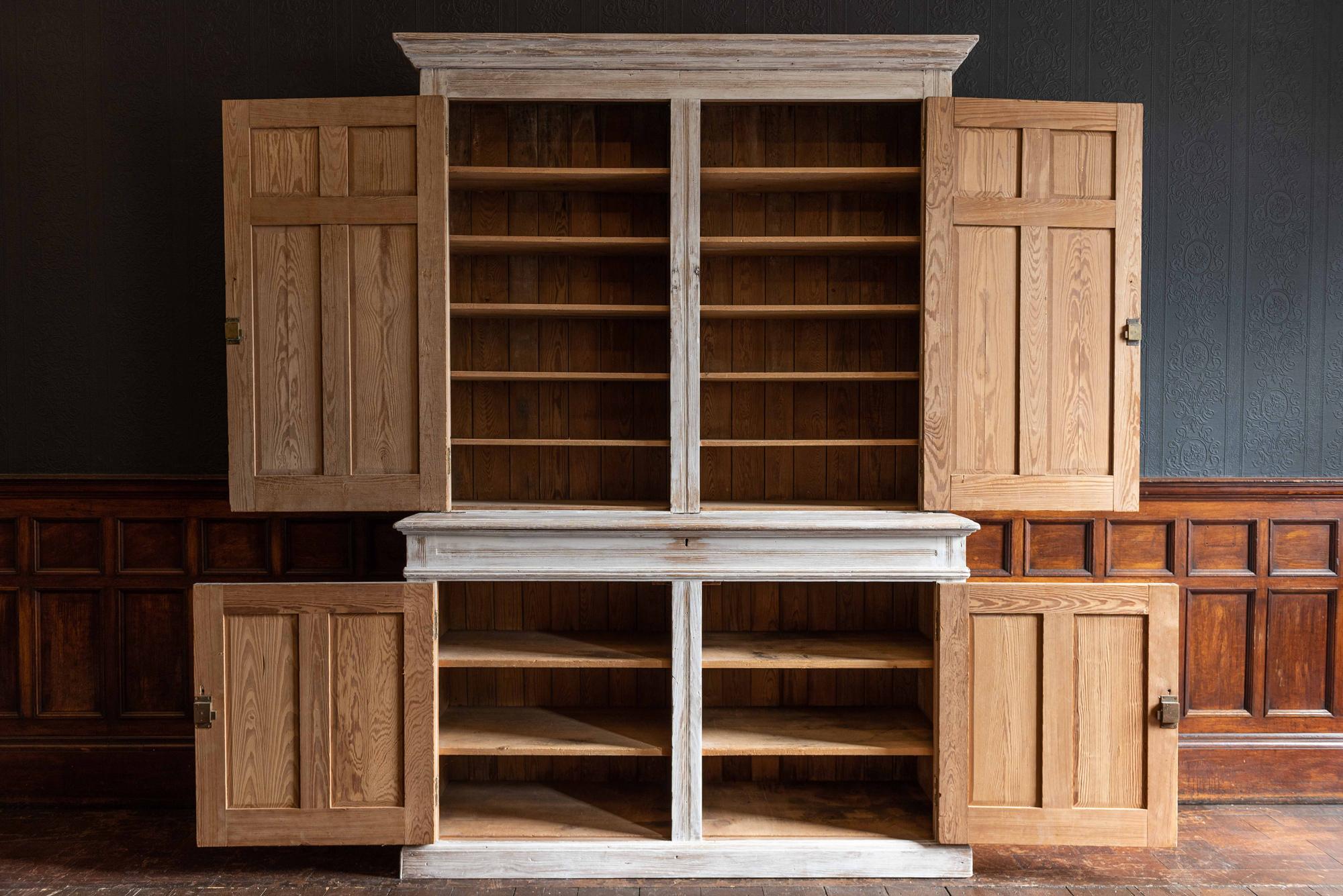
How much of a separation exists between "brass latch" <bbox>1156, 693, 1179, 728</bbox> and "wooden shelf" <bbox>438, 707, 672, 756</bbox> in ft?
4.77

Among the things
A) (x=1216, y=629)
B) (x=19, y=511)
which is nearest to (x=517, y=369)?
(x=19, y=511)

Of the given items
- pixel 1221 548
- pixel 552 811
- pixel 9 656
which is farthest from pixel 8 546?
pixel 1221 548

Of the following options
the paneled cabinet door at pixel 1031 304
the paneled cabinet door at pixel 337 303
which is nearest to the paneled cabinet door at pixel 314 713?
the paneled cabinet door at pixel 337 303

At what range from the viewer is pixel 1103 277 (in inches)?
101

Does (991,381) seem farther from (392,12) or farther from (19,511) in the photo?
(19,511)

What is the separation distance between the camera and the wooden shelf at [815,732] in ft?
8.63

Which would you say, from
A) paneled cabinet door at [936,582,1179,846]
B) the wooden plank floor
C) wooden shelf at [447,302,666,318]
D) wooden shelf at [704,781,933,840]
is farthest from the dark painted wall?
wooden shelf at [704,781,933,840]

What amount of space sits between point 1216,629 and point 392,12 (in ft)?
12.4

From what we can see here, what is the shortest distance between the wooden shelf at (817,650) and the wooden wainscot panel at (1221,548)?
1.12 meters

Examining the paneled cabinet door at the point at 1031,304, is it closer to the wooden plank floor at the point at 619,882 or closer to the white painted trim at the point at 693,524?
the white painted trim at the point at 693,524

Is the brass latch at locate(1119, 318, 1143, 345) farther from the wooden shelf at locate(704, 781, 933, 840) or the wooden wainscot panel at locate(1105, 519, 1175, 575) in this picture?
the wooden shelf at locate(704, 781, 933, 840)

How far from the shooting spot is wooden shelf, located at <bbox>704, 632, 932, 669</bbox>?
2615mm

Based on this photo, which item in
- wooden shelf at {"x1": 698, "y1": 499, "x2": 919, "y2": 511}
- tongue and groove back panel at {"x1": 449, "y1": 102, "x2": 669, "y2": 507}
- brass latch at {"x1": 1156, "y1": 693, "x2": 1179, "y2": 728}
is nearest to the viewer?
brass latch at {"x1": 1156, "y1": 693, "x2": 1179, "y2": 728}

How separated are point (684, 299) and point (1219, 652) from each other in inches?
94.2
